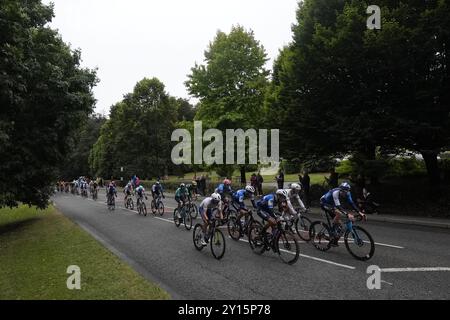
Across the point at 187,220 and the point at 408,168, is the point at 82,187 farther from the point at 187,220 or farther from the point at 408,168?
the point at 408,168

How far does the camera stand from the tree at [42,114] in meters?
16.0

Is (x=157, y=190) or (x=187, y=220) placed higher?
(x=157, y=190)

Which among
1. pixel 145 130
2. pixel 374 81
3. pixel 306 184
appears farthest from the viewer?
pixel 145 130

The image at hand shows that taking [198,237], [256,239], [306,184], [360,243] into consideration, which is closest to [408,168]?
[306,184]

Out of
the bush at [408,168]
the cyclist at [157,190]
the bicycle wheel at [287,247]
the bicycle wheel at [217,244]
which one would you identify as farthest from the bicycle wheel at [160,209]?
the bush at [408,168]

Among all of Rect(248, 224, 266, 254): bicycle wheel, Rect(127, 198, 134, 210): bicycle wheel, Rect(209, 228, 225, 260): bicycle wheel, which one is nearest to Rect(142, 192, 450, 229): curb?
Rect(248, 224, 266, 254): bicycle wheel

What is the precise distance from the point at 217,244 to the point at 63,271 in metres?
3.69

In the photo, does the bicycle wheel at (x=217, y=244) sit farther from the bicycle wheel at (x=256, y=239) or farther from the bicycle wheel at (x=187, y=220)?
the bicycle wheel at (x=187, y=220)

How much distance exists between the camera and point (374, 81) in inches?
651

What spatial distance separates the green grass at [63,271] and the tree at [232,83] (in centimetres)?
1929

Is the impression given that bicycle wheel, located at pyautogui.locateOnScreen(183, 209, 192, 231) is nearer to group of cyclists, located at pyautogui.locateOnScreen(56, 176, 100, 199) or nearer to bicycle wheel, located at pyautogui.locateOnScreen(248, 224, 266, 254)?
bicycle wheel, located at pyautogui.locateOnScreen(248, 224, 266, 254)
